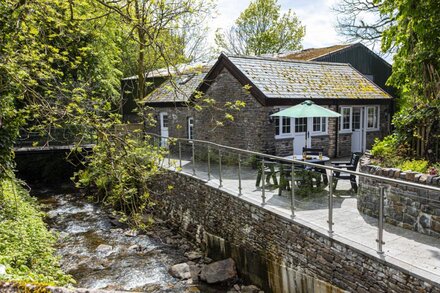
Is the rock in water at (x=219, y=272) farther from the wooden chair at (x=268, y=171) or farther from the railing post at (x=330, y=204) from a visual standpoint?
the railing post at (x=330, y=204)

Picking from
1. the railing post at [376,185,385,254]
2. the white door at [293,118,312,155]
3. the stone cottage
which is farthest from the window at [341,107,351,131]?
the railing post at [376,185,385,254]

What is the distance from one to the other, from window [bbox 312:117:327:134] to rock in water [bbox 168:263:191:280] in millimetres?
8913

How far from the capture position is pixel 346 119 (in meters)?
17.3

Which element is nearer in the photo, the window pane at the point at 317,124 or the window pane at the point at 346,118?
the window pane at the point at 317,124

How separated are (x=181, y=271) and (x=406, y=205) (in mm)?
6582

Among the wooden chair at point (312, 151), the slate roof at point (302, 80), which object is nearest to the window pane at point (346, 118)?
the slate roof at point (302, 80)

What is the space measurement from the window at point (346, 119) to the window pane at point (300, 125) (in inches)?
97.8

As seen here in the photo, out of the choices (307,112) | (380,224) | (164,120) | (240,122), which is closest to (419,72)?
(307,112)

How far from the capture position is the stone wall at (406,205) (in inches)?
231

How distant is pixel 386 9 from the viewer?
413 inches

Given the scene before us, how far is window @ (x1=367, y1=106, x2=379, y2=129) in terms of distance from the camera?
18.4 m

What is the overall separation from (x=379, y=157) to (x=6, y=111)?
9619mm

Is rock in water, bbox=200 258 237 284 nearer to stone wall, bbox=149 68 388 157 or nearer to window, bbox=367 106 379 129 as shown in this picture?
stone wall, bbox=149 68 388 157

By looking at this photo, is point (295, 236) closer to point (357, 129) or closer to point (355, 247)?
point (355, 247)
